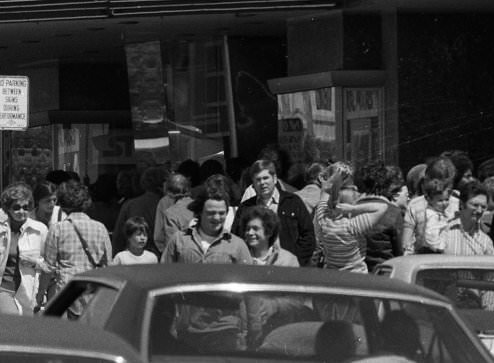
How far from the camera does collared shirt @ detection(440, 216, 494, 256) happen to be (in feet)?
32.5

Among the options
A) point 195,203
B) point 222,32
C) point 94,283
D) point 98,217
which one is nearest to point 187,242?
point 195,203

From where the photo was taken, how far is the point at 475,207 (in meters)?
10.1

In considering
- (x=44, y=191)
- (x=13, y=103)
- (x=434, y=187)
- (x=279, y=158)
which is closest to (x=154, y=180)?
(x=44, y=191)

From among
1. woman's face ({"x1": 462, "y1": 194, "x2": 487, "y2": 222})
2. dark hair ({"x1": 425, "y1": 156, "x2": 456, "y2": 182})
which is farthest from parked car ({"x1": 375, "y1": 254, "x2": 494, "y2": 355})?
dark hair ({"x1": 425, "y1": 156, "x2": 456, "y2": 182})

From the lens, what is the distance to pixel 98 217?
14617 mm

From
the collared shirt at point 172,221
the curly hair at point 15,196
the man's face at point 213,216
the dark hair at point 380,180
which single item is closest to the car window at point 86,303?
the man's face at point 213,216

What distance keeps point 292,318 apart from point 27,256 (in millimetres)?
5459

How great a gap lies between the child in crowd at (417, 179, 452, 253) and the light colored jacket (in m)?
3.00

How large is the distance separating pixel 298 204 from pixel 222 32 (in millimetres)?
9412

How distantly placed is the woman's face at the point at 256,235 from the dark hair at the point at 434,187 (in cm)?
186

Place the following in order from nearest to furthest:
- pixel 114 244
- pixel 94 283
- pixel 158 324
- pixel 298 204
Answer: pixel 158 324 → pixel 94 283 → pixel 298 204 → pixel 114 244

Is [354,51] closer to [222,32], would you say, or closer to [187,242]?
[222,32]

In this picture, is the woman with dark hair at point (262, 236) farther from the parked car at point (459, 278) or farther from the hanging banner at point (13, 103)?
the hanging banner at point (13, 103)

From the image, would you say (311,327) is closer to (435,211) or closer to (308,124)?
(435,211)
